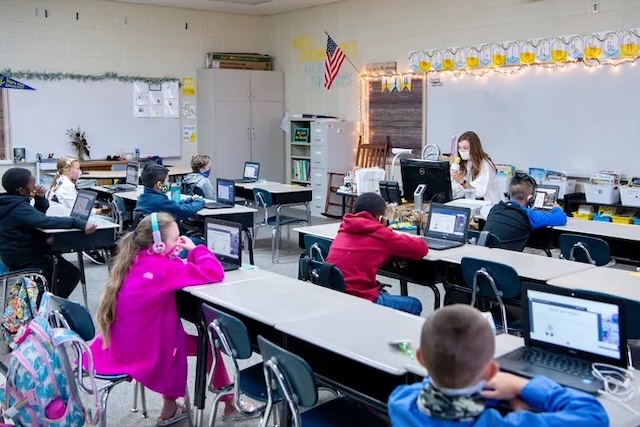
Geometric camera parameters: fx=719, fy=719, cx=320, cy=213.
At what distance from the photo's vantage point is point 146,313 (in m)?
3.24

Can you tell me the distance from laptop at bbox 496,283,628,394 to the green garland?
28.2 ft

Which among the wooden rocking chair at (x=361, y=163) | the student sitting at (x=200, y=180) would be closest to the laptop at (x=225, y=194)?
the student sitting at (x=200, y=180)

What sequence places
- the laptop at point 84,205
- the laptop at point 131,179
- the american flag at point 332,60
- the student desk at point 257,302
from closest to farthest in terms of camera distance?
the student desk at point 257,302 < the laptop at point 84,205 < the laptop at point 131,179 < the american flag at point 332,60

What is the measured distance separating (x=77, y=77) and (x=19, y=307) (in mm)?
5923

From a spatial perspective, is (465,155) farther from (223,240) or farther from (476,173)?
(223,240)

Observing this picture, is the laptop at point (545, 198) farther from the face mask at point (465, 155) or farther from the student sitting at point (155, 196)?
the student sitting at point (155, 196)

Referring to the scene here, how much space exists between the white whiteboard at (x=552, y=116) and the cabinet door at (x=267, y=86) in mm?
3259

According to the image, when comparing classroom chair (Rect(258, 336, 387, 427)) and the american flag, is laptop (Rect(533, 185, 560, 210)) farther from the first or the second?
the american flag

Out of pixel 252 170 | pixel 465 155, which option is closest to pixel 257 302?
pixel 465 155

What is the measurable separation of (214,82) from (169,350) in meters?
7.83

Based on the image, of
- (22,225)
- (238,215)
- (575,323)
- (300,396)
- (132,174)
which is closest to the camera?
(575,323)

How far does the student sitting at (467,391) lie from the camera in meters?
1.59

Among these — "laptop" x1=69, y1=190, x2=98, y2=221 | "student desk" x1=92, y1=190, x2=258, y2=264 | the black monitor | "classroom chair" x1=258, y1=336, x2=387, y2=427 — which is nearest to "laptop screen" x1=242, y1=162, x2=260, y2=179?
"student desk" x1=92, y1=190, x2=258, y2=264

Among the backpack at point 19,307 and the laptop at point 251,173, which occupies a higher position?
the laptop at point 251,173
